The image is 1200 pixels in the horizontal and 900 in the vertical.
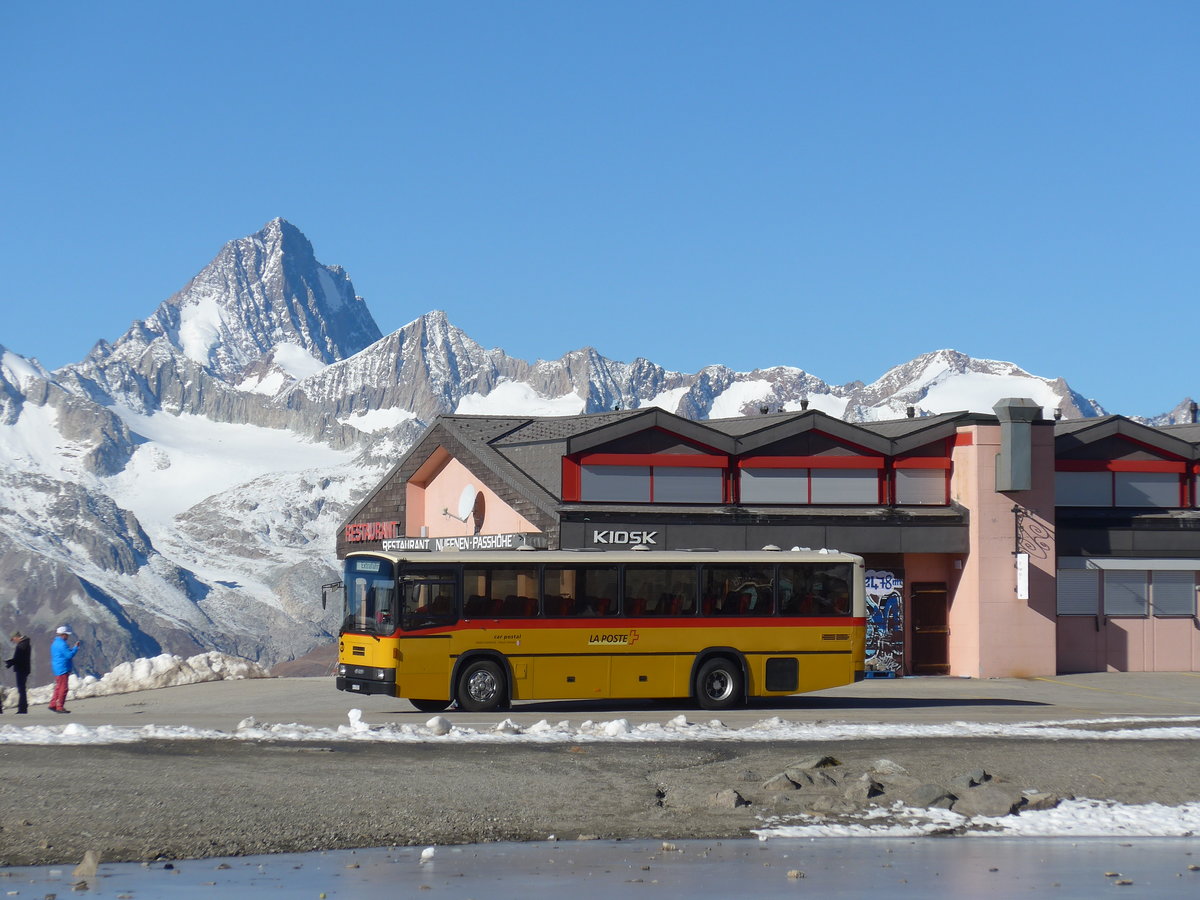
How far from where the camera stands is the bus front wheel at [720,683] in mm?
27359

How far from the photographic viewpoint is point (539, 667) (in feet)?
86.8

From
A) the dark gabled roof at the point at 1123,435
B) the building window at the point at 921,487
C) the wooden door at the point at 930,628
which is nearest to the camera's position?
the wooden door at the point at 930,628

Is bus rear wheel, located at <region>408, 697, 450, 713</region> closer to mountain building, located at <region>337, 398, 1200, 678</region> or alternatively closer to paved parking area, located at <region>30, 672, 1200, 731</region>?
paved parking area, located at <region>30, 672, 1200, 731</region>

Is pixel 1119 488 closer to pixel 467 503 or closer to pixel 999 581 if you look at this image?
pixel 999 581

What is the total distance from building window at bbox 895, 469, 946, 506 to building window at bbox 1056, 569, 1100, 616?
386cm

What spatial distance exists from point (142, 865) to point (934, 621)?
3029cm

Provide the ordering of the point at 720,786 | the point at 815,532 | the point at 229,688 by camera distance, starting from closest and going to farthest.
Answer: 1. the point at 720,786
2. the point at 229,688
3. the point at 815,532

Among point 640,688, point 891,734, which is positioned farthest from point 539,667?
point 891,734

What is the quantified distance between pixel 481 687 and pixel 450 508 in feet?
71.6

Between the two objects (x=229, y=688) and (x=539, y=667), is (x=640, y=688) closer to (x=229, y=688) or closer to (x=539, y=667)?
(x=539, y=667)

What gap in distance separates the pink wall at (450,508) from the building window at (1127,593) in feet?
51.4

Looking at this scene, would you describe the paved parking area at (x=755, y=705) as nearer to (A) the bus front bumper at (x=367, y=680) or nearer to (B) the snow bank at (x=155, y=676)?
(A) the bus front bumper at (x=367, y=680)

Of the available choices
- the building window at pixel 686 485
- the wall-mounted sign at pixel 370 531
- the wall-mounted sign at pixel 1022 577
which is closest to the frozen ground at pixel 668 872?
the wall-mounted sign at pixel 1022 577

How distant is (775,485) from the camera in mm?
40000
